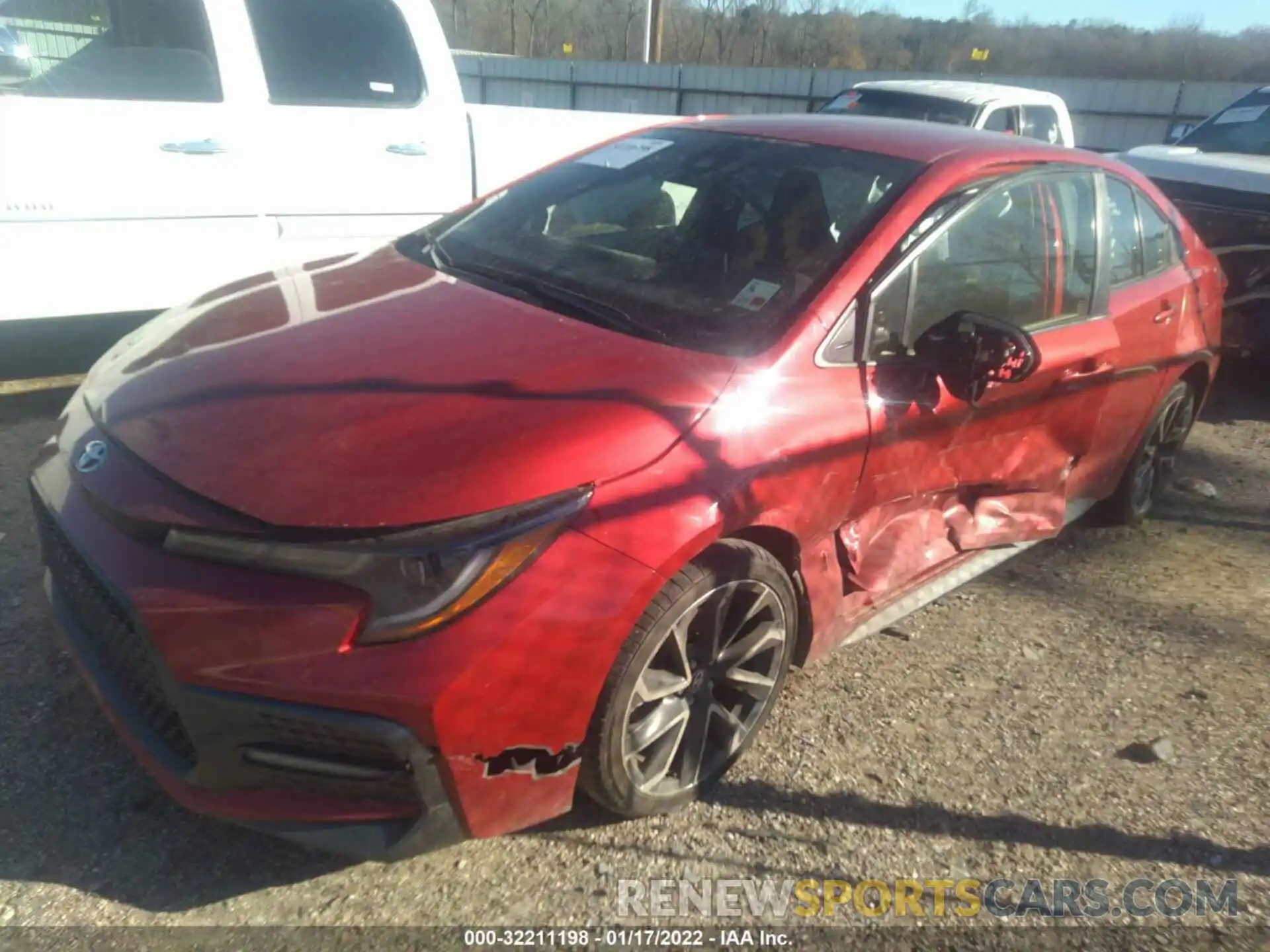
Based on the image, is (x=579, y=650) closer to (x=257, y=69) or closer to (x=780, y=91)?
(x=257, y=69)

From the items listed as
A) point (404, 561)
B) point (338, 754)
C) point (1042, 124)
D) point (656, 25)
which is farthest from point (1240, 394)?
point (656, 25)

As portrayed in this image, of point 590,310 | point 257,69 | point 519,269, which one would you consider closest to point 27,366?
point 257,69

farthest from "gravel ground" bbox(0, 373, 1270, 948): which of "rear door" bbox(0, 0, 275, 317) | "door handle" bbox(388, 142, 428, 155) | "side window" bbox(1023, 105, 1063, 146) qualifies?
"side window" bbox(1023, 105, 1063, 146)

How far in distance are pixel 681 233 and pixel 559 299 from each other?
0.52m

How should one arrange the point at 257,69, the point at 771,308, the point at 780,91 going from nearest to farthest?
Answer: 1. the point at 771,308
2. the point at 257,69
3. the point at 780,91

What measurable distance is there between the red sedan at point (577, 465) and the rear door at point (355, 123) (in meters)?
1.89

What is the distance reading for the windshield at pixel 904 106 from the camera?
29.7 ft

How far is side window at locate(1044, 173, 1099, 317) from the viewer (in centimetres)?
350

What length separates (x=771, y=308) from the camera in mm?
2727

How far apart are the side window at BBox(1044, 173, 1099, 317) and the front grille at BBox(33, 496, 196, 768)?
9.81ft

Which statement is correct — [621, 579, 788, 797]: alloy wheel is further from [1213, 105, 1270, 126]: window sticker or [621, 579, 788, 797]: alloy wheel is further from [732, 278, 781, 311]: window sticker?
[1213, 105, 1270, 126]: window sticker

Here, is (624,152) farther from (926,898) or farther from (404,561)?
(926,898)

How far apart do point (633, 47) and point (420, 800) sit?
41.5 m

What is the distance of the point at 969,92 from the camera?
30.8 ft
